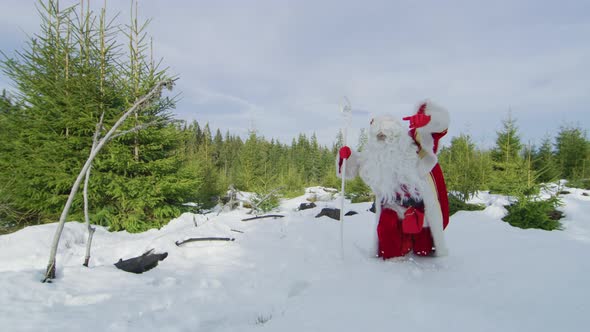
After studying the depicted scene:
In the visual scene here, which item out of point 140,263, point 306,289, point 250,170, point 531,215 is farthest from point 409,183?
point 250,170

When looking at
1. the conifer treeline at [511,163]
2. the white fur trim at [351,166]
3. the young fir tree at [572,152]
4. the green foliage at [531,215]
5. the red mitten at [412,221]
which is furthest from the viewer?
the young fir tree at [572,152]

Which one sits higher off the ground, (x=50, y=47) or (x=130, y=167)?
(x=50, y=47)

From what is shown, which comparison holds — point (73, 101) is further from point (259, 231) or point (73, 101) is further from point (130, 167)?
point (259, 231)

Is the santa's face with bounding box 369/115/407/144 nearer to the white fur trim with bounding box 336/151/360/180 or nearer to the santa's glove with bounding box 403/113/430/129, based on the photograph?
the santa's glove with bounding box 403/113/430/129

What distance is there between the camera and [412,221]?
9.12 ft

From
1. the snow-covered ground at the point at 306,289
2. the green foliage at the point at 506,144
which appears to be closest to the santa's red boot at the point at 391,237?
the snow-covered ground at the point at 306,289

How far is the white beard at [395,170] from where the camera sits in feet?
9.39

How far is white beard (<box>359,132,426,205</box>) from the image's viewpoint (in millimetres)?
2863

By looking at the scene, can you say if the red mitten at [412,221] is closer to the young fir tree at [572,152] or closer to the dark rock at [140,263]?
the dark rock at [140,263]

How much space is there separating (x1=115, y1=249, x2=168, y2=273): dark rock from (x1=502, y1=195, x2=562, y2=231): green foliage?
660cm

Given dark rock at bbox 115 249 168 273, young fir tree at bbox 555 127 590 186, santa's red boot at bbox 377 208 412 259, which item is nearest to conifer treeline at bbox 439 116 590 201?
young fir tree at bbox 555 127 590 186

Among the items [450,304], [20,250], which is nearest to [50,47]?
[20,250]

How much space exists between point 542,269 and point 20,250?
6333mm

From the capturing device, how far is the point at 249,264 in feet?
9.24
